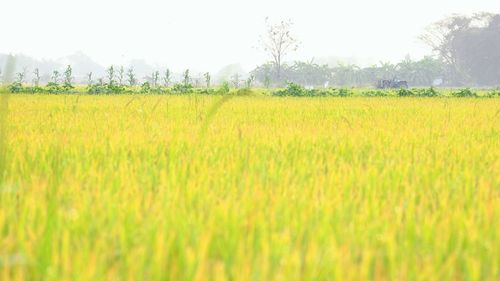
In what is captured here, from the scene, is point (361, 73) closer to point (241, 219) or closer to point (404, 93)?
point (404, 93)

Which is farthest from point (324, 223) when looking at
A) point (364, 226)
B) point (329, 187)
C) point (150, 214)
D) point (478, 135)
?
point (478, 135)

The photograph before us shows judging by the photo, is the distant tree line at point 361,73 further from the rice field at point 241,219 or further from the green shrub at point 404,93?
the rice field at point 241,219

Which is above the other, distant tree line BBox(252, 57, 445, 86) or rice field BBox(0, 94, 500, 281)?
distant tree line BBox(252, 57, 445, 86)

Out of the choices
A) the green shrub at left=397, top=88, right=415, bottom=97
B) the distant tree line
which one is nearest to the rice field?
the green shrub at left=397, top=88, right=415, bottom=97

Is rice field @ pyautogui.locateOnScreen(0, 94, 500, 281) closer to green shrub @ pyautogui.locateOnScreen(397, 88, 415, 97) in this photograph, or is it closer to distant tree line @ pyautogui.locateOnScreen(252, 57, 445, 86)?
green shrub @ pyautogui.locateOnScreen(397, 88, 415, 97)

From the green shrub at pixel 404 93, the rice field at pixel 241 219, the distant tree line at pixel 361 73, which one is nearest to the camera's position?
the rice field at pixel 241 219

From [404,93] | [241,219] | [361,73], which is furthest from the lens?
[361,73]

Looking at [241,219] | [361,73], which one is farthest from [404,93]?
[361,73]

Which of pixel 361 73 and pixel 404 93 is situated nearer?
pixel 404 93

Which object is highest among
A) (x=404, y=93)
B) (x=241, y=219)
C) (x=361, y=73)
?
(x=361, y=73)

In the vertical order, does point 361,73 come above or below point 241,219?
above

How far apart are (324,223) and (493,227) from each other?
1.35 feet

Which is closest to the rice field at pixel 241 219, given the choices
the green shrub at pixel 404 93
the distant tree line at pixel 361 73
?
the green shrub at pixel 404 93

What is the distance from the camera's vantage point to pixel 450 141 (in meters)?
3.29
